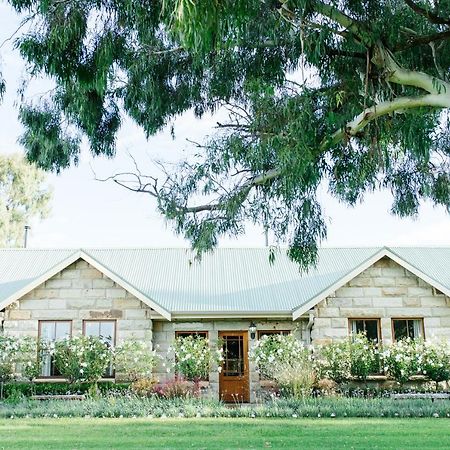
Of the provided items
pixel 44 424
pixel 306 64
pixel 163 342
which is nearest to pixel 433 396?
pixel 163 342

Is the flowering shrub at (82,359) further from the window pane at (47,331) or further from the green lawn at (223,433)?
the green lawn at (223,433)

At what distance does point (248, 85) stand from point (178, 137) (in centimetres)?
144

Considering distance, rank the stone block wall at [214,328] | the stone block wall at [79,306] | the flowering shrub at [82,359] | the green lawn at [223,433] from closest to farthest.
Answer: the green lawn at [223,433] → the flowering shrub at [82,359] → the stone block wall at [79,306] → the stone block wall at [214,328]

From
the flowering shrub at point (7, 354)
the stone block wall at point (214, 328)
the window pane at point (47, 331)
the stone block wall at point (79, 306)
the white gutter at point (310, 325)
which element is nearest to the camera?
the flowering shrub at point (7, 354)

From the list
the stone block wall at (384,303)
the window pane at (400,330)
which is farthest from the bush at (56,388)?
the window pane at (400,330)

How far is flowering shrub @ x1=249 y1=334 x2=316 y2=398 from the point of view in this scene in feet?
60.6

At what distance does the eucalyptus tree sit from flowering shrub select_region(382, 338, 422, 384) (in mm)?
10378

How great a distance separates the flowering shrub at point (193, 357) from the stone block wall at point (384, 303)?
9.61 feet

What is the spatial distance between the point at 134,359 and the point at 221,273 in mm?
5312

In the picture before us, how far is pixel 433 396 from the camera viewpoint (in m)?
17.8

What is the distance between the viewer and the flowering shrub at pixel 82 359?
2011cm

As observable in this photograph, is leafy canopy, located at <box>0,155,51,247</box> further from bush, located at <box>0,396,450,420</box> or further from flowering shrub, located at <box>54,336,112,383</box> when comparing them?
bush, located at <box>0,396,450,420</box>

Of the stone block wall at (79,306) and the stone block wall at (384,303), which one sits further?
the stone block wall at (79,306)

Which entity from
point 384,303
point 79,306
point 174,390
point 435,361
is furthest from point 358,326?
point 79,306
